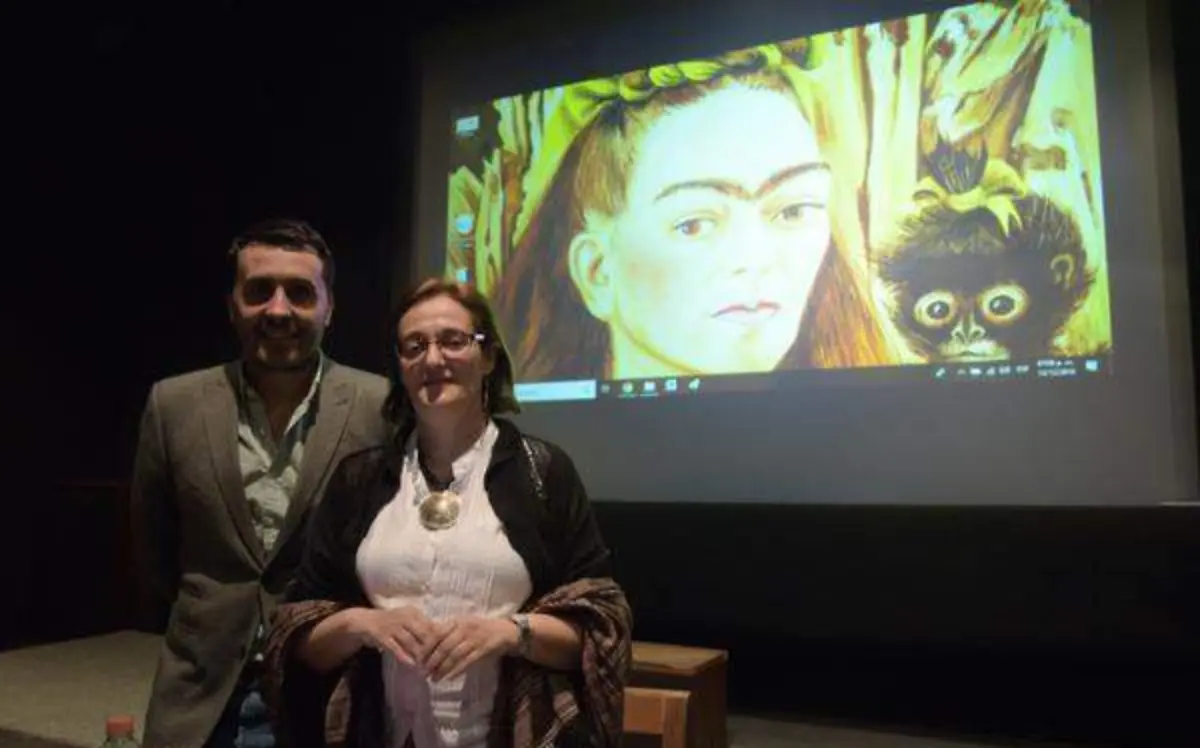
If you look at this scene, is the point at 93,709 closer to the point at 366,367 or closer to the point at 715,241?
the point at 366,367

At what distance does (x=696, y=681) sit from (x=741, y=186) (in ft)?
4.59

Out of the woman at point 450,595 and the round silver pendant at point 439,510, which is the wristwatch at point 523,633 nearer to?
the woman at point 450,595

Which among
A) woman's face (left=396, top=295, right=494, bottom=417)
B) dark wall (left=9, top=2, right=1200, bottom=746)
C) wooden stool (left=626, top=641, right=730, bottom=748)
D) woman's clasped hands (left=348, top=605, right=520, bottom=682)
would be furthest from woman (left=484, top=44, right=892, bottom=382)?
woman's clasped hands (left=348, top=605, right=520, bottom=682)

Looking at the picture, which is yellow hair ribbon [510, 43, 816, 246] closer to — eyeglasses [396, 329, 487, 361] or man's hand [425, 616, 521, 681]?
eyeglasses [396, 329, 487, 361]

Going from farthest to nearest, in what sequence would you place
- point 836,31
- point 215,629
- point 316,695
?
point 836,31, point 215,629, point 316,695

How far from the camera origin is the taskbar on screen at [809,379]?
7.96 ft

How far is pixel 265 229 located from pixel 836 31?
1982 millimetres

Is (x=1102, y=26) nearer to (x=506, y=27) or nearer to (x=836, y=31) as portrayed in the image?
(x=836, y=31)

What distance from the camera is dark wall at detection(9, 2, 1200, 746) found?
2.48 metres

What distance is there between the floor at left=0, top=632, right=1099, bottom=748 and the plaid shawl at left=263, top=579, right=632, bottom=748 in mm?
1689

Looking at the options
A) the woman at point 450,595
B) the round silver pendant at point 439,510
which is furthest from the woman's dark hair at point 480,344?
the round silver pendant at point 439,510

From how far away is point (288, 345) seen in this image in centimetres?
136

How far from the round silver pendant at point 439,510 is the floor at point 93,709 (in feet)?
5.94

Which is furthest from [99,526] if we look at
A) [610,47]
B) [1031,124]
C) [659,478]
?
[1031,124]
